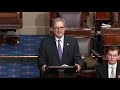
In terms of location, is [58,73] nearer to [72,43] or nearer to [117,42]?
[72,43]

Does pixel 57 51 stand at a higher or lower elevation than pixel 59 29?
lower

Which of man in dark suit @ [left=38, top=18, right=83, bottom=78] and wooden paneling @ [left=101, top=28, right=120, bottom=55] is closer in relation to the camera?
man in dark suit @ [left=38, top=18, right=83, bottom=78]

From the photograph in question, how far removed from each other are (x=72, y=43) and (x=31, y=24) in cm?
283

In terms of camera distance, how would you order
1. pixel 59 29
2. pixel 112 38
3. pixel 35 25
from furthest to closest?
pixel 35 25 < pixel 112 38 < pixel 59 29

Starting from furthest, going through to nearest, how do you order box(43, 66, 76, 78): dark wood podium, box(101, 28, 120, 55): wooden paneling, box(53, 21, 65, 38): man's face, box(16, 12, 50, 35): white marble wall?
box(16, 12, 50, 35): white marble wall → box(101, 28, 120, 55): wooden paneling → box(53, 21, 65, 38): man's face → box(43, 66, 76, 78): dark wood podium

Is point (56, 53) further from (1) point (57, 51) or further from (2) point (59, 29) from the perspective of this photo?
(2) point (59, 29)

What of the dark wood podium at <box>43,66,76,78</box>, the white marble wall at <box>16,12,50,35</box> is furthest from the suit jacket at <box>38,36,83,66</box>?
the white marble wall at <box>16,12,50,35</box>

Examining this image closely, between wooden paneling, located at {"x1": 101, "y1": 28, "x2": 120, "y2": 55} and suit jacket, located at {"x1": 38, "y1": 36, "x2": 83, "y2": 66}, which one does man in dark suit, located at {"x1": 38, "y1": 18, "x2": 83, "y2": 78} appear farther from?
wooden paneling, located at {"x1": 101, "y1": 28, "x2": 120, "y2": 55}

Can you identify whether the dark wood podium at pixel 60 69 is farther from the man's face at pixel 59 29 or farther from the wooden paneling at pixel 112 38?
the wooden paneling at pixel 112 38

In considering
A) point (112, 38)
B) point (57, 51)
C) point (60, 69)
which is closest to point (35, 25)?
point (112, 38)
